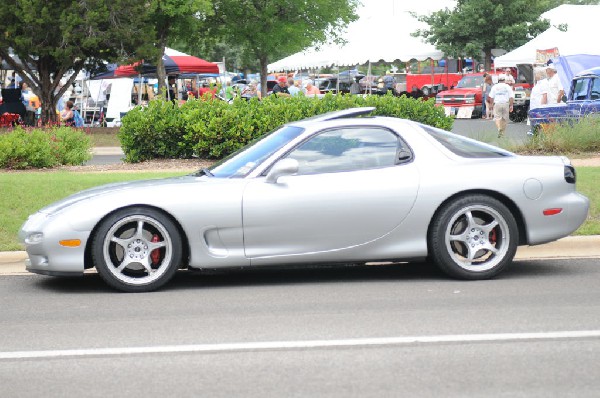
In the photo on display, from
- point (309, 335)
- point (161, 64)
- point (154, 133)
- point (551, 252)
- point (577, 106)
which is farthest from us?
point (161, 64)

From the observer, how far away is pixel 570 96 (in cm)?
2459

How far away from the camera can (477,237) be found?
8250mm

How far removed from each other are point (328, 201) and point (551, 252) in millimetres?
2740

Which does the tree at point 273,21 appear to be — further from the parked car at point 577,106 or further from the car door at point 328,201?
the car door at point 328,201

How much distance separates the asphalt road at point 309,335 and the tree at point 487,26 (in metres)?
41.2

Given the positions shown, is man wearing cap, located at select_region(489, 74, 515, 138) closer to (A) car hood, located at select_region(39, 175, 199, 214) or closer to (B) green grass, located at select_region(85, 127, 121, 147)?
(B) green grass, located at select_region(85, 127, 121, 147)

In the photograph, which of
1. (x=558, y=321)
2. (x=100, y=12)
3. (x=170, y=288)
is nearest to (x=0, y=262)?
(x=170, y=288)

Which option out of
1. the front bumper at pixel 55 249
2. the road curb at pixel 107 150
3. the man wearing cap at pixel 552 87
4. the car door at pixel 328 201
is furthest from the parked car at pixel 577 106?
the front bumper at pixel 55 249

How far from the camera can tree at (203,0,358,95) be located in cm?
4016

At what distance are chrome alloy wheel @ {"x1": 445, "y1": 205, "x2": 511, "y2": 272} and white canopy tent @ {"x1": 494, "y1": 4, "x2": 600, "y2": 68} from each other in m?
27.5

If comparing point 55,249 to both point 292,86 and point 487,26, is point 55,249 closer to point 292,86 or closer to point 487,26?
point 292,86

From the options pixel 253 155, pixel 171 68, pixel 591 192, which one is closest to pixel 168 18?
pixel 171 68

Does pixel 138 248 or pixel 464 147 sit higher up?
pixel 464 147

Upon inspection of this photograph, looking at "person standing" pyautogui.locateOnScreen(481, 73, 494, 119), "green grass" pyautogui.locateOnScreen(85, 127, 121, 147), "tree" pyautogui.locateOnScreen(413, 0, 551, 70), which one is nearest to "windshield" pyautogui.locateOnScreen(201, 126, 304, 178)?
"green grass" pyautogui.locateOnScreen(85, 127, 121, 147)
